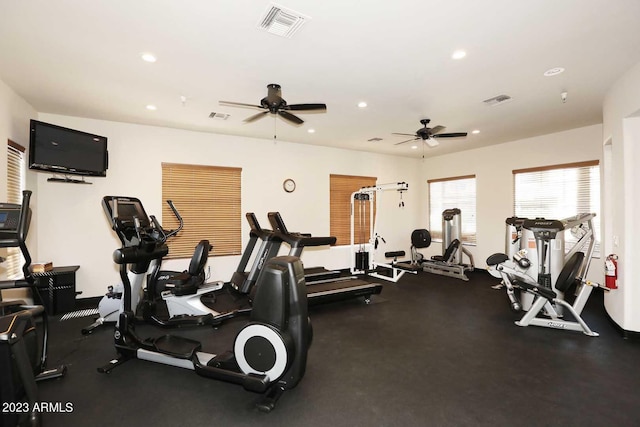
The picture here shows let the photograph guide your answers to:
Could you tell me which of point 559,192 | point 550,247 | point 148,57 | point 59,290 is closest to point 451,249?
point 559,192

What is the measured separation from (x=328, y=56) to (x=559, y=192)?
5305 millimetres

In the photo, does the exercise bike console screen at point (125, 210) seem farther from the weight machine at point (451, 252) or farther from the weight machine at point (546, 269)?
the weight machine at point (451, 252)

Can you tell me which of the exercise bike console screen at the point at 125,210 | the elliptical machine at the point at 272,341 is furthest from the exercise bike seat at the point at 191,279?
the elliptical machine at the point at 272,341

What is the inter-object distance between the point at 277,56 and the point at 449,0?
1.48 metres

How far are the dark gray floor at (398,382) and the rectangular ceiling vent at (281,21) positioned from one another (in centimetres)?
287

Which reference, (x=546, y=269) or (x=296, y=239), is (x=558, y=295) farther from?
(x=296, y=239)

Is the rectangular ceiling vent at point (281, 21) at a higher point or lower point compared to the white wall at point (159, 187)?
higher

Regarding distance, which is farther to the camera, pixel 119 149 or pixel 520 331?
pixel 119 149

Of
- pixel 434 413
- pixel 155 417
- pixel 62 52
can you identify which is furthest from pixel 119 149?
pixel 434 413

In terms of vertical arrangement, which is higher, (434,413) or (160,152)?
(160,152)

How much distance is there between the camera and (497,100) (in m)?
3.91

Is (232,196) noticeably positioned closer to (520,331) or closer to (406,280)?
(406,280)

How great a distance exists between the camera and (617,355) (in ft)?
9.51

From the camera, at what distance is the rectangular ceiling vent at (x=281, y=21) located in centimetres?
214
